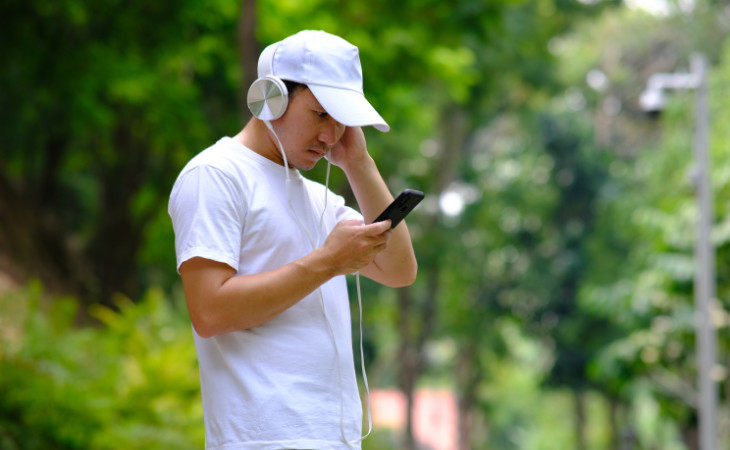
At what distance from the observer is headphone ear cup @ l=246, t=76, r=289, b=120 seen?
2.54m

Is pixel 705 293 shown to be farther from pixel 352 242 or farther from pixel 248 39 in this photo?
pixel 352 242

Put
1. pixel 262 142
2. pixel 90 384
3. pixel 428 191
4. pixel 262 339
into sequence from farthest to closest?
pixel 428 191
pixel 90 384
pixel 262 142
pixel 262 339

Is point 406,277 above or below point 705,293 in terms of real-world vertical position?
below

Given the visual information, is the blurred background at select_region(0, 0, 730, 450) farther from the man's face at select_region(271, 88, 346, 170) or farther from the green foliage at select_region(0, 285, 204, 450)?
the man's face at select_region(271, 88, 346, 170)

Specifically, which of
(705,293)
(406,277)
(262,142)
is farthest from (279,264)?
(705,293)

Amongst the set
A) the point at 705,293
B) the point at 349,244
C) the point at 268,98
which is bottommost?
the point at 349,244

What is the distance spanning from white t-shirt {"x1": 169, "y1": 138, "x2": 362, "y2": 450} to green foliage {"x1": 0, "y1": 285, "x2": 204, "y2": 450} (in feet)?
16.7

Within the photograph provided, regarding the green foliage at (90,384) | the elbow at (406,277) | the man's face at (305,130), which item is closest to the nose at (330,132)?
the man's face at (305,130)

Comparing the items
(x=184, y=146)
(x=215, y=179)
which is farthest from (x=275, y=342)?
(x=184, y=146)

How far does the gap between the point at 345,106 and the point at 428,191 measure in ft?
76.0

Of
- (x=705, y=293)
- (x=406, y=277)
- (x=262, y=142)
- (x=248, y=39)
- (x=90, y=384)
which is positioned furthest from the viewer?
(x=705, y=293)

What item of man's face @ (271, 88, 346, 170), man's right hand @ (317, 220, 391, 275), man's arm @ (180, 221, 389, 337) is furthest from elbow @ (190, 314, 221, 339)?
man's face @ (271, 88, 346, 170)

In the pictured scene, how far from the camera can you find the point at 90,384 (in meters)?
8.50

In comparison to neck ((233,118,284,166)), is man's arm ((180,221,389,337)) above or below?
below
